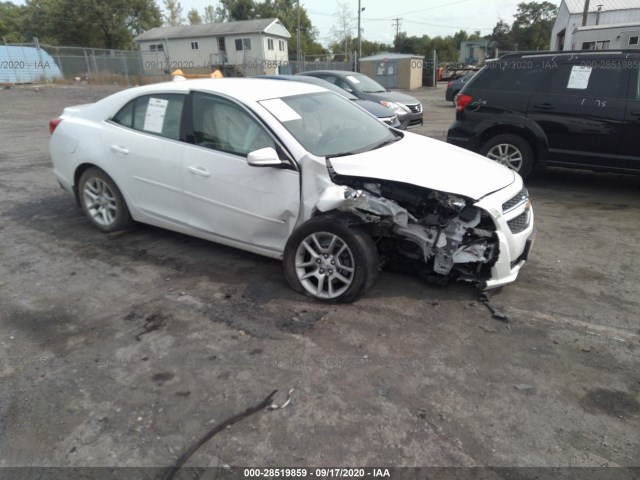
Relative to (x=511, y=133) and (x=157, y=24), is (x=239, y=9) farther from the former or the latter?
(x=511, y=133)

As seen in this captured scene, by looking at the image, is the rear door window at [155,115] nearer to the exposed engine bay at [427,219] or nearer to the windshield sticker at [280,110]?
the windshield sticker at [280,110]

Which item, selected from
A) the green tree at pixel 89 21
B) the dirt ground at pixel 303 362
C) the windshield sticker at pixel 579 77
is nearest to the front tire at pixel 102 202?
the dirt ground at pixel 303 362

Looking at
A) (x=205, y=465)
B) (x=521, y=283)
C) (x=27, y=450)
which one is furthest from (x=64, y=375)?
(x=521, y=283)

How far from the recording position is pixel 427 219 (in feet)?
11.6

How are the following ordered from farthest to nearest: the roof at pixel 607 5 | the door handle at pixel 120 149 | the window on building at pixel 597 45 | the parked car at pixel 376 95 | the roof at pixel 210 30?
the roof at pixel 210 30 → the roof at pixel 607 5 → the window on building at pixel 597 45 → the parked car at pixel 376 95 → the door handle at pixel 120 149

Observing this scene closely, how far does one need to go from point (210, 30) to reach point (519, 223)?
51.6 metres

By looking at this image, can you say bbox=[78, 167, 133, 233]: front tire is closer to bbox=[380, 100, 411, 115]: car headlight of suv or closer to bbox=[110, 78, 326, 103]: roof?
bbox=[110, 78, 326, 103]: roof

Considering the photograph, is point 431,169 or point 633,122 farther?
point 633,122

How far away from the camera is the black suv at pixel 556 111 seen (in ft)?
19.7

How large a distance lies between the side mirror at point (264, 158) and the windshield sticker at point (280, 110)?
1.33 feet

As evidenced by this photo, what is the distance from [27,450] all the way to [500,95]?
6749 millimetres

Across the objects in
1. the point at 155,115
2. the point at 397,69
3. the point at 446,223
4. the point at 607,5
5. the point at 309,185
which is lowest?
the point at 446,223

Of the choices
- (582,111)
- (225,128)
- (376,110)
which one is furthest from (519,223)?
(376,110)

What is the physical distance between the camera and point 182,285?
13.2 feet
